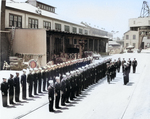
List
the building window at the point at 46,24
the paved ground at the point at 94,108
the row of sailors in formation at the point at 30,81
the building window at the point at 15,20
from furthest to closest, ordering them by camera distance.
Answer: the building window at the point at 46,24 → the building window at the point at 15,20 → the row of sailors in formation at the point at 30,81 → the paved ground at the point at 94,108

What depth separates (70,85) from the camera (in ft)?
34.3

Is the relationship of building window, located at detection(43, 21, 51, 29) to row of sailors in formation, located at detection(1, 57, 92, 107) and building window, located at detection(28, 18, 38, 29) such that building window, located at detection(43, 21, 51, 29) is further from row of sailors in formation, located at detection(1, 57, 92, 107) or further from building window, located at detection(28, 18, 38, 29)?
row of sailors in formation, located at detection(1, 57, 92, 107)

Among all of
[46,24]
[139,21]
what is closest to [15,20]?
[46,24]

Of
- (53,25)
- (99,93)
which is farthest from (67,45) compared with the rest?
(99,93)

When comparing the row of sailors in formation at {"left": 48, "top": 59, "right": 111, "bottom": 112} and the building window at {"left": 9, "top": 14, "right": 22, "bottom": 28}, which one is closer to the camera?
the row of sailors in formation at {"left": 48, "top": 59, "right": 111, "bottom": 112}

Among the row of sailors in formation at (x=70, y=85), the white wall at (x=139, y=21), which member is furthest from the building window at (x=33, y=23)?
the white wall at (x=139, y=21)

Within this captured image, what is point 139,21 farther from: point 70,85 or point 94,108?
point 94,108

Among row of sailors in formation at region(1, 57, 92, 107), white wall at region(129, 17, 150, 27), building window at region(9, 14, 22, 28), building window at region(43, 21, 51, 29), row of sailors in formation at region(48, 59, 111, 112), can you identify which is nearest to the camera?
row of sailors in formation at region(48, 59, 111, 112)

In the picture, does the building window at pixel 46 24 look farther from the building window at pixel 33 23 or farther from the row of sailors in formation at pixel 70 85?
the row of sailors in formation at pixel 70 85

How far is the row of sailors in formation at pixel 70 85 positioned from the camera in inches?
352

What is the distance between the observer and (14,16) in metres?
23.3

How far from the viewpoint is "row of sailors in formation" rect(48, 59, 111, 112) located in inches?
352

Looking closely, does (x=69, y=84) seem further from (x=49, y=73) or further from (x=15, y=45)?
(x=15, y=45)

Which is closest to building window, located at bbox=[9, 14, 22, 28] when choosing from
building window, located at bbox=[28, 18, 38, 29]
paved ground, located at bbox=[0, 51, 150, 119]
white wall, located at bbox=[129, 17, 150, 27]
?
building window, located at bbox=[28, 18, 38, 29]
